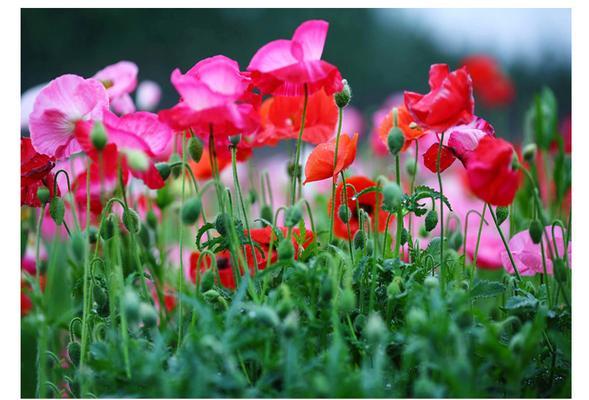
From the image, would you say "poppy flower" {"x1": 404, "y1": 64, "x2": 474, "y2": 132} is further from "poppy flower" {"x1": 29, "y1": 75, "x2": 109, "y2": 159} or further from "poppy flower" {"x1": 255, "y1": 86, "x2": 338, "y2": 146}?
"poppy flower" {"x1": 29, "y1": 75, "x2": 109, "y2": 159}

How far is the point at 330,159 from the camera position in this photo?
49.1 inches

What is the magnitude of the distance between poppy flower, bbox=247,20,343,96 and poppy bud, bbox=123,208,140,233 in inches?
10.5

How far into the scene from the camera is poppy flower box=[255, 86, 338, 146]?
1.43 metres

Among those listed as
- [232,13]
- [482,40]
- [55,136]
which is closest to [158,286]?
[55,136]

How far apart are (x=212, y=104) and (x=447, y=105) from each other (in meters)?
0.32

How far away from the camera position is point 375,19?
5.49m

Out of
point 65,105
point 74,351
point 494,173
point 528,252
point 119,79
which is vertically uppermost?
point 119,79

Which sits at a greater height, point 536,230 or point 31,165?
point 31,165

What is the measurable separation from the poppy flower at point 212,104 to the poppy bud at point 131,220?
140 millimetres

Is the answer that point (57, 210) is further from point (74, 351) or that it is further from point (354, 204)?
point (354, 204)

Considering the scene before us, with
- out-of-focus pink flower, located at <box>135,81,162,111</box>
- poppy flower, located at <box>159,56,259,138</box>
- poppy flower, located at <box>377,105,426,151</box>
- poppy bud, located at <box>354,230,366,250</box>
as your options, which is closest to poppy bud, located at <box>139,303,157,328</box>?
poppy flower, located at <box>159,56,259,138</box>

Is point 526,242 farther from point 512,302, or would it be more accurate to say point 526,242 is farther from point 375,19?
point 375,19

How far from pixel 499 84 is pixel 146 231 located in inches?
104

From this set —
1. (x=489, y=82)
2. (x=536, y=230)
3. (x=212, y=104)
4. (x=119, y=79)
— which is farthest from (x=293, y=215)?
(x=489, y=82)
